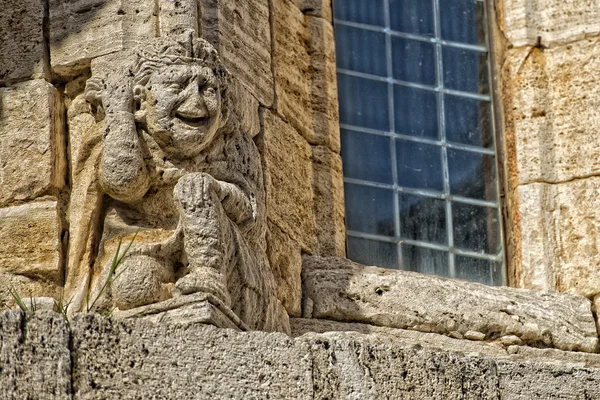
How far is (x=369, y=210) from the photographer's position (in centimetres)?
935

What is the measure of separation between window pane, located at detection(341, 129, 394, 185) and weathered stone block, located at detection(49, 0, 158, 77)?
1339mm

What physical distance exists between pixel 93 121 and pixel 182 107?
62 centimetres

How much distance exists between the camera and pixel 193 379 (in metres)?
6.92

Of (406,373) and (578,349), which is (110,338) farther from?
(578,349)

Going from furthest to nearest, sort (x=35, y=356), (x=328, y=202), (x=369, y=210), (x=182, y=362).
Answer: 1. (x=369, y=210)
2. (x=328, y=202)
3. (x=182, y=362)
4. (x=35, y=356)

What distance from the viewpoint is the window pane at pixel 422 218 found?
30.9ft

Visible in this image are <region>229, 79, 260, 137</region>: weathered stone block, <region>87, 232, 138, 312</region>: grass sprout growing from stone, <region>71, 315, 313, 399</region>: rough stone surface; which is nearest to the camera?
<region>71, 315, 313, 399</region>: rough stone surface

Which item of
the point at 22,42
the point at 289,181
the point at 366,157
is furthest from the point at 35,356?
the point at 366,157

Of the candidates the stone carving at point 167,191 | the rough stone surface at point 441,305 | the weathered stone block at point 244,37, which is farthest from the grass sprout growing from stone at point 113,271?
the rough stone surface at point 441,305

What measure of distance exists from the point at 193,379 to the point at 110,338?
293 mm

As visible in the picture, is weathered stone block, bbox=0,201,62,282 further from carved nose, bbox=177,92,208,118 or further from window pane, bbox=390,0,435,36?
window pane, bbox=390,0,435,36

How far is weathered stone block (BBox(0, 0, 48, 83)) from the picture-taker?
8.51 m

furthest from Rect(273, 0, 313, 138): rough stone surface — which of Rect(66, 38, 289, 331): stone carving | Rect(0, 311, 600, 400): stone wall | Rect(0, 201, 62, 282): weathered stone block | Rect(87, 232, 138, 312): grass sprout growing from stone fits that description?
Rect(0, 311, 600, 400): stone wall

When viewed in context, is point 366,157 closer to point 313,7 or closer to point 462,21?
point 313,7
